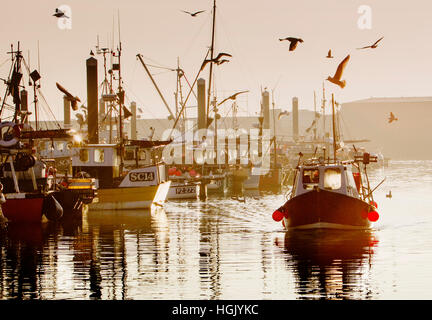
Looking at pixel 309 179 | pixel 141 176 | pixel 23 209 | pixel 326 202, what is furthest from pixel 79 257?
pixel 141 176

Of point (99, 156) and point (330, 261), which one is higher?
point (99, 156)

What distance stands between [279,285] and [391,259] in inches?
256

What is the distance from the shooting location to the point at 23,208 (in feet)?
118

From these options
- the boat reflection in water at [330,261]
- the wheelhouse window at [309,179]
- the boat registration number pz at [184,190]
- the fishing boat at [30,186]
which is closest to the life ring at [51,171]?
the fishing boat at [30,186]

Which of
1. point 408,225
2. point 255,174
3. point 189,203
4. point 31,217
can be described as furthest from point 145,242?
point 255,174

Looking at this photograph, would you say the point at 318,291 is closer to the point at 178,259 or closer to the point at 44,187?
the point at 178,259

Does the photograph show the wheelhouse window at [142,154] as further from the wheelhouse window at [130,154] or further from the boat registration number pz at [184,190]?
the boat registration number pz at [184,190]

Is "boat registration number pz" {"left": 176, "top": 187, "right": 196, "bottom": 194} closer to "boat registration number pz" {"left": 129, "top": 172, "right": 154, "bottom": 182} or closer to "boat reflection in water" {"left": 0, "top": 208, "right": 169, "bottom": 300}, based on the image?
"boat registration number pz" {"left": 129, "top": 172, "right": 154, "bottom": 182}

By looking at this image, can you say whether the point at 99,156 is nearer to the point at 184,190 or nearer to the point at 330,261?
the point at 184,190

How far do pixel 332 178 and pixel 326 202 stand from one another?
1.44 meters

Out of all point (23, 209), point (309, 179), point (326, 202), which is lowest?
point (23, 209)

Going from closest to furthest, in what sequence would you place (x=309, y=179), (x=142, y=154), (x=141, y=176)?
(x=309, y=179), (x=141, y=176), (x=142, y=154)

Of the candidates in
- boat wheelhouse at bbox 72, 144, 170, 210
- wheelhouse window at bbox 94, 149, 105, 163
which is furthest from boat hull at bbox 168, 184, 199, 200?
wheelhouse window at bbox 94, 149, 105, 163

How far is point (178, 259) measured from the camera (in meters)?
24.0
